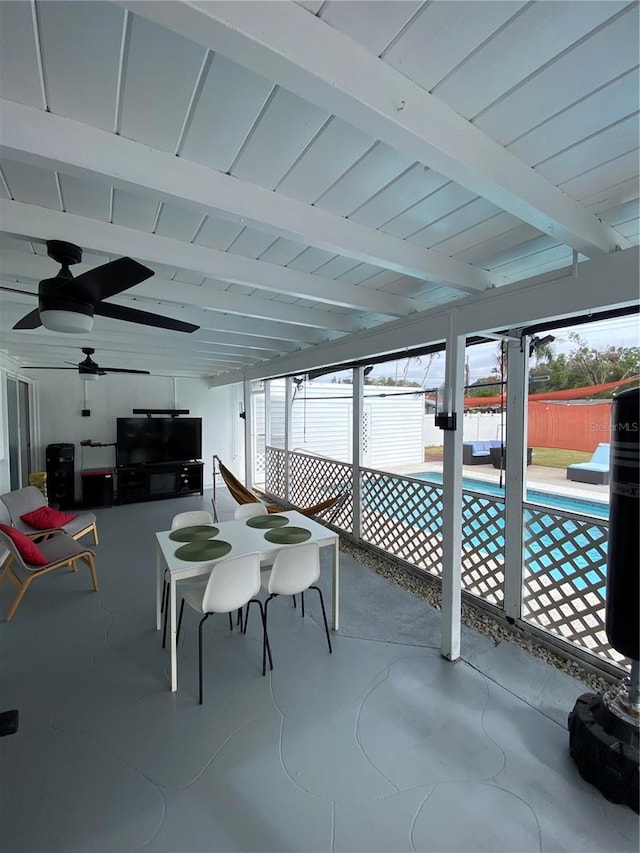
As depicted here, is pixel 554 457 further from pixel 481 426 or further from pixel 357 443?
pixel 357 443

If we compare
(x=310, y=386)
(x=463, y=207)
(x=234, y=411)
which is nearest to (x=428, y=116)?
(x=463, y=207)

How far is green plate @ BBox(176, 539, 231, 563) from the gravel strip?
1.78m

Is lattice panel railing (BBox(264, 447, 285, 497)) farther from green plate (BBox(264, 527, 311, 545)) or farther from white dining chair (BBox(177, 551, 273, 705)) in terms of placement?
white dining chair (BBox(177, 551, 273, 705))

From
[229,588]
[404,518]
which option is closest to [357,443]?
[404,518]

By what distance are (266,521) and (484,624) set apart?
181cm

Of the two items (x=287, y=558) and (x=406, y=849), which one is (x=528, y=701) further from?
(x=287, y=558)

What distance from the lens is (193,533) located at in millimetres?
2576

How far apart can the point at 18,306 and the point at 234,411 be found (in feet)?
17.7

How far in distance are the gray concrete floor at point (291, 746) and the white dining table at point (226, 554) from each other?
21cm

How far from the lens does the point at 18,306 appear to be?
8.57 ft

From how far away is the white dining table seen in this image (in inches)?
77.9

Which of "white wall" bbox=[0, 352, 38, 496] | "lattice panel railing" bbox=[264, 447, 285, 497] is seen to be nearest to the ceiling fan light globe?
"white wall" bbox=[0, 352, 38, 496]

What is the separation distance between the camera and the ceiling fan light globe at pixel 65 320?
148 cm

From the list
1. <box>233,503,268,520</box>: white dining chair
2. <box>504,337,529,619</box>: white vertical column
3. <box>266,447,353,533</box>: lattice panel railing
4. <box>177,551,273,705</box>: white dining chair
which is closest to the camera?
<box>177,551,273,705</box>: white dining chair
